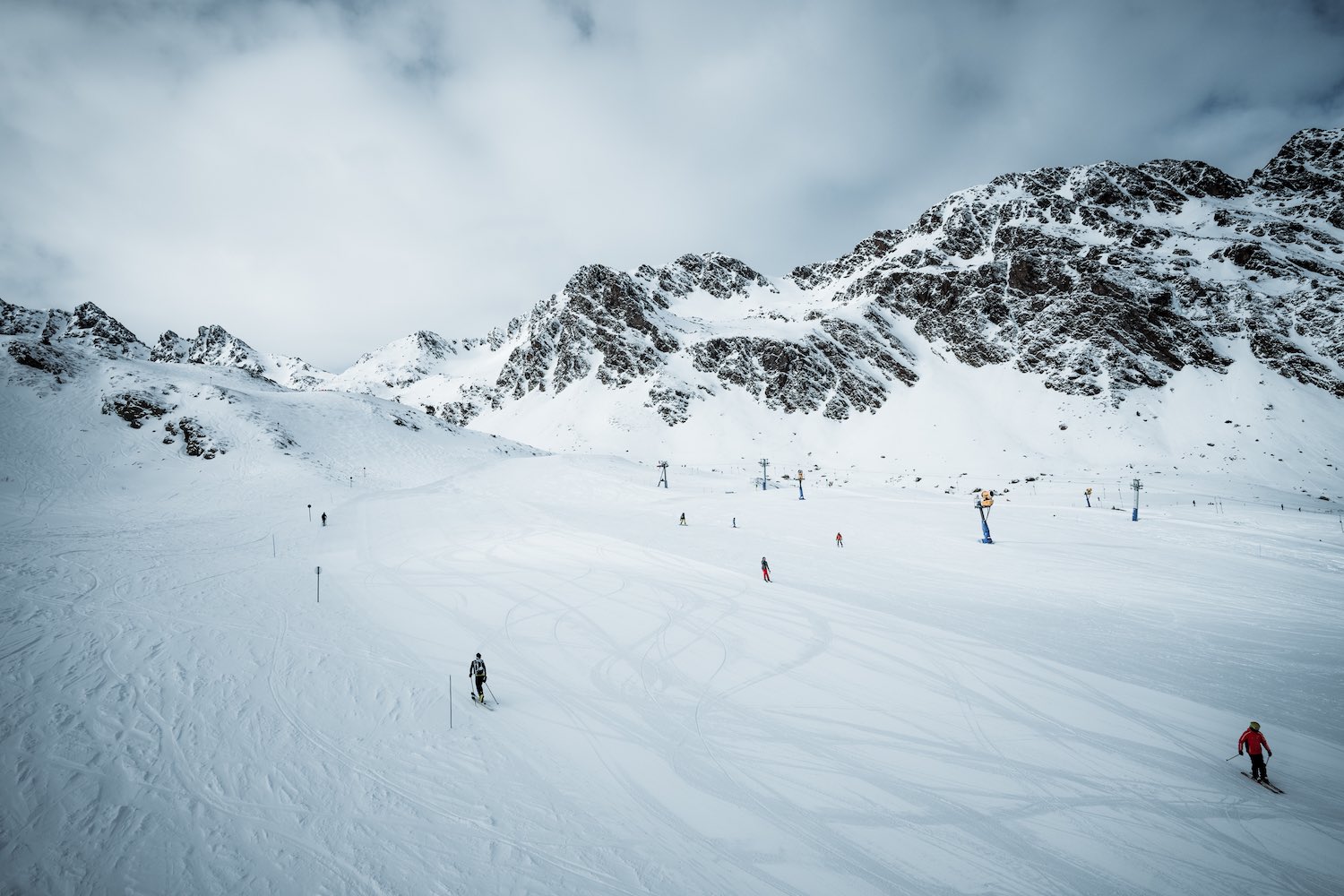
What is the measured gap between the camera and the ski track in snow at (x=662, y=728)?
6.91 meters

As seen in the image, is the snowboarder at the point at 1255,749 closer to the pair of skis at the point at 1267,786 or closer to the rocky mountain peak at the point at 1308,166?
the pair of skis at the point at 1267,786

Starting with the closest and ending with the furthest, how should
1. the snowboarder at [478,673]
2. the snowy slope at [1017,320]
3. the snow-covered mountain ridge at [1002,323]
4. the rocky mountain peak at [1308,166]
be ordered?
the snowboarder at [478,673] < the snow-covered mountain ridge at [1002,323] < the snowy slope at [1017,320] < the rocky mountain peak at [1308,166]

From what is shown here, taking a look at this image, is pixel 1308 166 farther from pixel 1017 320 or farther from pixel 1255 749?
pixel 1255 749

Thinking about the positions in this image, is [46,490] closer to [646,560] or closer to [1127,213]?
[646,560]

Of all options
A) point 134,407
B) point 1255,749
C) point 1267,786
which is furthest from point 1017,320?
point 134,407

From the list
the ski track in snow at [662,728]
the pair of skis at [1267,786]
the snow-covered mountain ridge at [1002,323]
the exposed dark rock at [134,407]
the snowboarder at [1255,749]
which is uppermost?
the snow-covered mountain ridge at [1002,323]

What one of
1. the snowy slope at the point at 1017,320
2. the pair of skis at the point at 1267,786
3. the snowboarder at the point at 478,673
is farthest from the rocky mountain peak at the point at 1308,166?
the snowboarder at the point at 478,673

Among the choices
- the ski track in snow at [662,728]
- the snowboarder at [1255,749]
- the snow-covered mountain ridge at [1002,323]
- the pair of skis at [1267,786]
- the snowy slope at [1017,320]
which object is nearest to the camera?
the ski track in snow at [662,728]

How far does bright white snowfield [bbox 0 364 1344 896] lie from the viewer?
6.94 meters

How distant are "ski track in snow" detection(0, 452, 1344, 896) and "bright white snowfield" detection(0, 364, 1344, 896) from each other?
2.6 inches

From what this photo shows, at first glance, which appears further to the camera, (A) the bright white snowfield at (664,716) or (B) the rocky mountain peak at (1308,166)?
(B) the rocky mountain peak at (1308,166)

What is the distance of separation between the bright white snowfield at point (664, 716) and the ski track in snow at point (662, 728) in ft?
0.22

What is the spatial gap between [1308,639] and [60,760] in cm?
3073

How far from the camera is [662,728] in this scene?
10.1 meters
